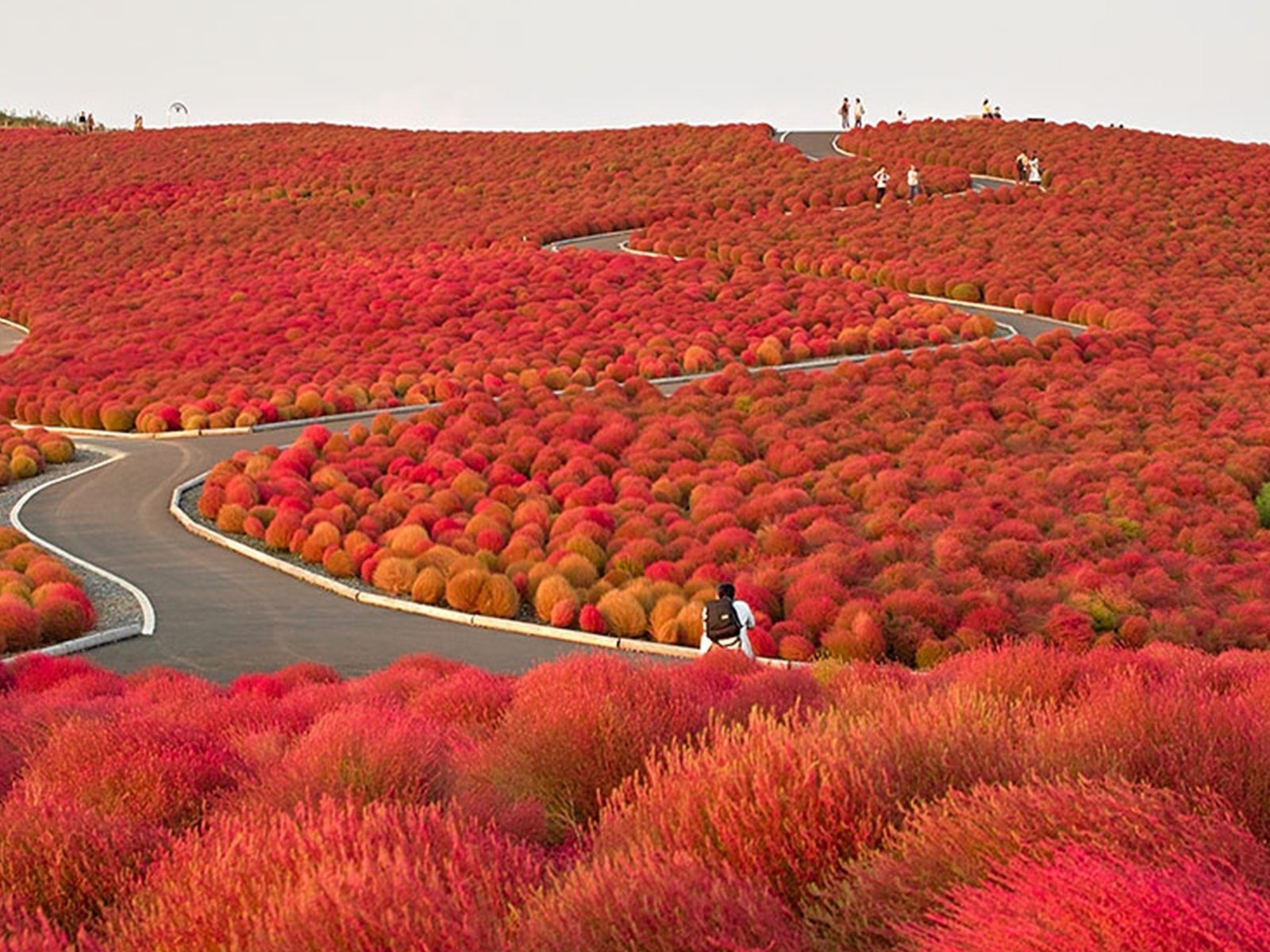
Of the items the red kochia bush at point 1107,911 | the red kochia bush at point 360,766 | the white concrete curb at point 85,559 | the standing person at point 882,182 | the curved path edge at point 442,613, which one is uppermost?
the standing person at point 882,182

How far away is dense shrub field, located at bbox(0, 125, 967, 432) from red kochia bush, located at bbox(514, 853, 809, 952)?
23.5 m

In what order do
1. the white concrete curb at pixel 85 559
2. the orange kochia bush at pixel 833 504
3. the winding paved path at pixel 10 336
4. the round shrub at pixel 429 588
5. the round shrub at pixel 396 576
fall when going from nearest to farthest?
the orange kochia bush at pixel 833 504
the white concrete curb at pixel 85 559
the round shrub at pixel 429 588
the round shrub at pixel 396 576
the winding paved path at pixel 10 336

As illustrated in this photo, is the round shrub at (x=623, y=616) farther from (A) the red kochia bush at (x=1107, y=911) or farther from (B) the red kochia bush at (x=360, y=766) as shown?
(A) the red kochia bush at (x=1107, y=911)

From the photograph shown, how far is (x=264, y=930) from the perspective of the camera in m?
4.66

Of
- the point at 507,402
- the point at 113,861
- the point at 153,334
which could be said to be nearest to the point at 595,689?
the point at 113,861

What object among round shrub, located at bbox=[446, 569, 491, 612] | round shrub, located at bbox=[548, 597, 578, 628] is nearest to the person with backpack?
round shrub, located at bbox=[548, 597, 578, 628]

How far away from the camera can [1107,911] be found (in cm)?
384

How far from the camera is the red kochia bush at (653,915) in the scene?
14.3 feet

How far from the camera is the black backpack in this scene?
1329cm

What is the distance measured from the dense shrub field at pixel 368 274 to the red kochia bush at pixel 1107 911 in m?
24.0

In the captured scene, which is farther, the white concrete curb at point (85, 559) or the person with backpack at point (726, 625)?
the white concrete curb at point (85, 559)

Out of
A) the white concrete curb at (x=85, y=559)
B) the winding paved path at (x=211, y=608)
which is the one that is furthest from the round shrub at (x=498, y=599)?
the white concrete curb at (x=85, y=559)

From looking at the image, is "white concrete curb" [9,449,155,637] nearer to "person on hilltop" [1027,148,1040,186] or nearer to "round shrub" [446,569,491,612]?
"round shrub" [446,569,491,612]

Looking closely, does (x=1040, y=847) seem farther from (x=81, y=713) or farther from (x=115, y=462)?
(x=115, y=462)
